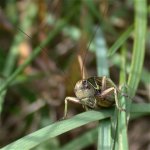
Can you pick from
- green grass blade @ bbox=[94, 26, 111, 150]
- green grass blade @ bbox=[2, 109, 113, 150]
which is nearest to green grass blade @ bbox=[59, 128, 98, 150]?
green grass blade @ bbox=[94, 26, 111, 150]

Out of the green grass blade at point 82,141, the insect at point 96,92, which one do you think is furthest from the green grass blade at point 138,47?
the green grass blade at point 82,141

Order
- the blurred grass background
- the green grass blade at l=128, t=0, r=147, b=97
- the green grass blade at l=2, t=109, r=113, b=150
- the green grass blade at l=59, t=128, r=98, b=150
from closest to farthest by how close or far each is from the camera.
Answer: the green grass blade at l=2, t=109, r=113, b=150
the green grass blade at l=128, t=0, r=147, b=97
the green grass blade at l=59, t=128, r=98, b=150
the blurred grass background

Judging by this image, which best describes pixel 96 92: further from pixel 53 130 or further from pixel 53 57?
pixel 53 57

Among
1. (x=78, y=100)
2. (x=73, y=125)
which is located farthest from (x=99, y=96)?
(x=73, y=125)

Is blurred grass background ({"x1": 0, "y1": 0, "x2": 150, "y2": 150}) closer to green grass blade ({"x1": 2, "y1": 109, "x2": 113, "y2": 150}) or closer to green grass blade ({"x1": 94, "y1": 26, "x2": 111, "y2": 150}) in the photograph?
green grass blade ({"x1": 94, "y1": 26, "x2": 111, "y2": 150})

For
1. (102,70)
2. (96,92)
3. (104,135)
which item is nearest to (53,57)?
(102,70)

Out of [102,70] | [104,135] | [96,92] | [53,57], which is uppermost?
[53,57]
